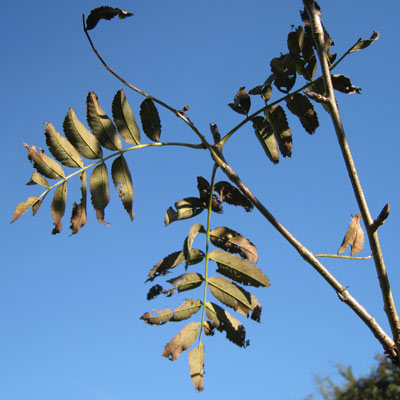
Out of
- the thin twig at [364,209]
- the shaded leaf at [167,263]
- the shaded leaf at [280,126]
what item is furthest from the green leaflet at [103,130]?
the thin twig at [364,209]

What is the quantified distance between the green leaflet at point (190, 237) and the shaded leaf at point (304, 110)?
1.68 ft

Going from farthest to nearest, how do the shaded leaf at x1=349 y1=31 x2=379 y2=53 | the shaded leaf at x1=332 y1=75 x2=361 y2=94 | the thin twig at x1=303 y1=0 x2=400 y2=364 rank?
the shaded leaf at x1=332 y1=75 x2=361 y2=94 < the shaded leaf at x1=349 y1=31 x2=379 y2=53 < the thin twig at x1=303 y1=0 x2=400 y2=364

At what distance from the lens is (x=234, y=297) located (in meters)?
1.66

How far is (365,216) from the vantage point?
1.23 m

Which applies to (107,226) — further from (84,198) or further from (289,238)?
(289,238)

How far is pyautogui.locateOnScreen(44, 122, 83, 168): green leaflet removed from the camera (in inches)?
67.9

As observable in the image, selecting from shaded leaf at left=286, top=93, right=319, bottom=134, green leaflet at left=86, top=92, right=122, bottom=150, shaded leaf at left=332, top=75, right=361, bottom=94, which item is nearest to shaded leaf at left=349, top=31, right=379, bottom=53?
shaded leaf at left=332, top=75, right=361, bottom=94

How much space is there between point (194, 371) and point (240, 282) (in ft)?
1.08

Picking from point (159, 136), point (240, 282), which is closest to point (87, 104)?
point (159, 136)

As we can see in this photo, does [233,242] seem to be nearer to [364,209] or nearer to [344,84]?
[364,209]

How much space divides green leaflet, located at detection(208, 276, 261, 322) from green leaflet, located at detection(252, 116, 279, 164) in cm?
46

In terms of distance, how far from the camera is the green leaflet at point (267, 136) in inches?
68.1

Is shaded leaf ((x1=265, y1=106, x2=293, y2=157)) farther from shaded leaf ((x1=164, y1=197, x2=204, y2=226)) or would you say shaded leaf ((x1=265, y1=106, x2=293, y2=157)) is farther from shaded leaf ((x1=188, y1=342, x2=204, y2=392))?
shaded leaf ((x1=188, y1=342, x2=204, y2=392))

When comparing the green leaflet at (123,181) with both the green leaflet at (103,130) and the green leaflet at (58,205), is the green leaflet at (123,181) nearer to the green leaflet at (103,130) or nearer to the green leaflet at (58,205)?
the green leaflet at (103,130)
